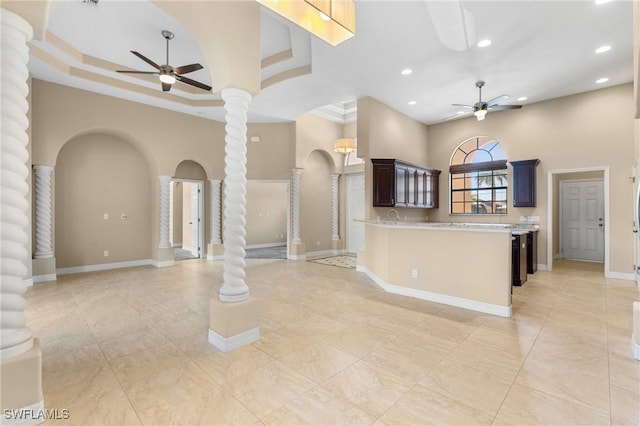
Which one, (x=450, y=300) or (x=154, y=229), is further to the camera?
(x=154, y=229)

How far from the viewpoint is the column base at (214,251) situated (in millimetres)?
7750

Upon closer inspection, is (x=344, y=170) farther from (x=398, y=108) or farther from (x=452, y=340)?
(x=452, y=340)

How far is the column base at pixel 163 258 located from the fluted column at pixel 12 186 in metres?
5.46

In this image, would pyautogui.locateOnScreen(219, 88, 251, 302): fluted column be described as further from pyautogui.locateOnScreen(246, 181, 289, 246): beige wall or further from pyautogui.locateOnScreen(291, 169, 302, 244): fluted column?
pyautogui.locateOnScreen(246, 181, 289, 246): beige wall

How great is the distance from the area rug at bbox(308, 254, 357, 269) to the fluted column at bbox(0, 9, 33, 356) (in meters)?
5.67

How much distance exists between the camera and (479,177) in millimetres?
7641

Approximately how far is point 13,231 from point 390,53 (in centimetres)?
471

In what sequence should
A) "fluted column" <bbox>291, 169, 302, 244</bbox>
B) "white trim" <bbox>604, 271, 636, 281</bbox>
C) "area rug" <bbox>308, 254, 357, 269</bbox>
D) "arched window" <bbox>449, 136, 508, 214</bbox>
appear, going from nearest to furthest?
"white trim" <bbox>604, 271, 636, 281</bbox>, "area rug" <bbox>308, 254, 357, 269</bbox>, "arched window" <bbox>449, 136, 508, 214</bbox>, "fluted column" <bbox>291, 169, 302, 244</bbox>

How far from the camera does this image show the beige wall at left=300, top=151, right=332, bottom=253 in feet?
27.2

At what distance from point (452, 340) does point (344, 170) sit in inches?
258

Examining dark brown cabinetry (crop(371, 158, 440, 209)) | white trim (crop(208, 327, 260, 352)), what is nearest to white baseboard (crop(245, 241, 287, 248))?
dark brown cabinetry (crop(371, 158, 440, 209))

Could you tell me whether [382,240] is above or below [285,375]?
above

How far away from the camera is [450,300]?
13.5ft

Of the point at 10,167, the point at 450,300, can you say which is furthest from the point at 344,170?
the point at 10,167
